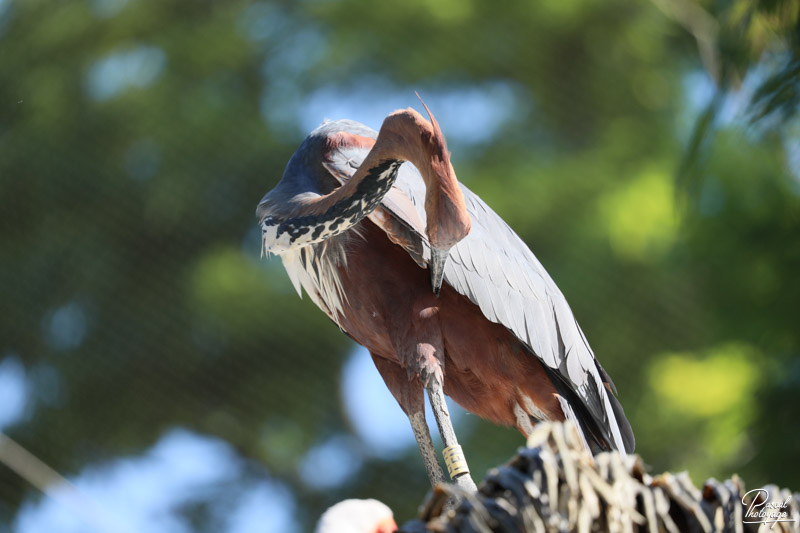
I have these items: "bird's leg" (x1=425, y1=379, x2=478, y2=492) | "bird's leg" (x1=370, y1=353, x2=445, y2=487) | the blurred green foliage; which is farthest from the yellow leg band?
the blurred green foliage

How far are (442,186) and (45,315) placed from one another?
3865 millimetres

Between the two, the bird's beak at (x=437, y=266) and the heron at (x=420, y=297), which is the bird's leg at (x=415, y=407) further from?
the bird's beak at (x=437, y=266)

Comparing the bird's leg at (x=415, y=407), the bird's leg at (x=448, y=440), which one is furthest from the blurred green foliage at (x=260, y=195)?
the bird's leg at (x=448, y=440)

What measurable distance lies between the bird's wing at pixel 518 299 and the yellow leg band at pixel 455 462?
1.01 feet

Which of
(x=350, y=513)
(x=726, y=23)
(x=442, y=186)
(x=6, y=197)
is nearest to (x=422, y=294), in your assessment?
(x=442, y=186)

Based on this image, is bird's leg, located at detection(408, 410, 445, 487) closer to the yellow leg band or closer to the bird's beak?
the yellow leg band

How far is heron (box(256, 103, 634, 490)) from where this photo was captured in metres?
1.87

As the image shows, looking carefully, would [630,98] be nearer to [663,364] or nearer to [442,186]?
[663,364]

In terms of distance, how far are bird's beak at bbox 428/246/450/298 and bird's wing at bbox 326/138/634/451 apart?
0.09 metres

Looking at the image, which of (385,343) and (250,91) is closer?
(385,343)

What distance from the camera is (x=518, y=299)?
2090 millimetres

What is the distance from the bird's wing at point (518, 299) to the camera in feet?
6.53

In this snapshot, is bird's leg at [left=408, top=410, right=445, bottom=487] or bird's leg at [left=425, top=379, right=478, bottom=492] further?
bird's leg at [left=408, top=410, right=445, bottom=487]

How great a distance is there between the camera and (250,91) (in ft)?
17.3
